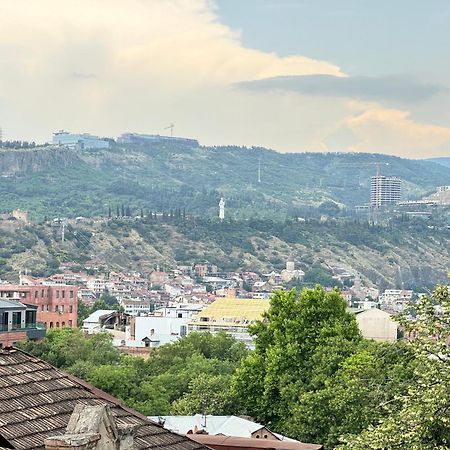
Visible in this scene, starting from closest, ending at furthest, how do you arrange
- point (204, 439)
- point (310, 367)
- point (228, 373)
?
point (204, 439) < point (310, 367) < point (228, 373)

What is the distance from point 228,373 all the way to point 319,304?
20600 millimetres

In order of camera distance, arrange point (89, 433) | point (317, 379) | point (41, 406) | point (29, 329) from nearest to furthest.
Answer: point (89, 433), point (41, 406), point (317, 379), point (29, 329)

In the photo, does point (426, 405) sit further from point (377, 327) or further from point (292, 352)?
point (377, 327)

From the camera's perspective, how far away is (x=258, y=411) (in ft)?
171

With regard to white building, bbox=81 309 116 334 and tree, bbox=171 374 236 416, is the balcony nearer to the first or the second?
tree, bbox=171 374 236 416

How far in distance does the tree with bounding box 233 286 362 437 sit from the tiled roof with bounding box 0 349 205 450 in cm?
3314

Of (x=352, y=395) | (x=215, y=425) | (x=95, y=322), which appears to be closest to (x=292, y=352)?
(x=215, y=425)

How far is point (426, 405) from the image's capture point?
20.5 meters

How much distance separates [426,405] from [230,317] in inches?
5803

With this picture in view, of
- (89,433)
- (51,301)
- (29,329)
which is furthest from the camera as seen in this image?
(51,301)

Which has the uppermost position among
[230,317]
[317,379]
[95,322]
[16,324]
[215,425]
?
[317,379]

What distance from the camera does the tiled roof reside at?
1267 cm

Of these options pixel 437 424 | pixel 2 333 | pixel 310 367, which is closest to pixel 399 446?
pixel 437 424

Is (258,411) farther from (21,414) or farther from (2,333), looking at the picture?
(21,414)
